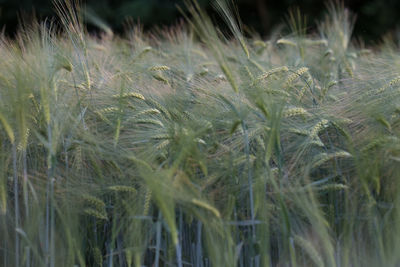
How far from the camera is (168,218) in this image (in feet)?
3.67

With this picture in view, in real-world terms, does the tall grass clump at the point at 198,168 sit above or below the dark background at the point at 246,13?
below

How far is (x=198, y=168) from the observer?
1.39 metres

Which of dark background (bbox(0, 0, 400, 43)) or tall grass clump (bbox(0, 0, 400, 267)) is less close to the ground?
dark background (bbox(0, 0, 400, 43))

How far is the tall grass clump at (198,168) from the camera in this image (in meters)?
1.26

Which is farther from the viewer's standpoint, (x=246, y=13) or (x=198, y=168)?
(x=246, y=13)

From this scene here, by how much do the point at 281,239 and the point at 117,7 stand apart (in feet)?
16.9

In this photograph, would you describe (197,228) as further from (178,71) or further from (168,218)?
(178,71)

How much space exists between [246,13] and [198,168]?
18.5ft

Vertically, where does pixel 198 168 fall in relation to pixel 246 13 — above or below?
below

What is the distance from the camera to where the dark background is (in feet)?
18.2

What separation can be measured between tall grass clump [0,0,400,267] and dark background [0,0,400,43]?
4015mm

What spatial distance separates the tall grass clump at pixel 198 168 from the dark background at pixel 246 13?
13.2 ft

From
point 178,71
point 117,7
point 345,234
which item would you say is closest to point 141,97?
point 178,71

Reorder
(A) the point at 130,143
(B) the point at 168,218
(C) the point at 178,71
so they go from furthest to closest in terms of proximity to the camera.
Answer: (C) the point at 178,71, (A) the point at 130,143, (B) the point at 168,218
